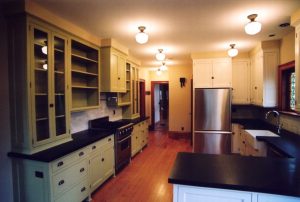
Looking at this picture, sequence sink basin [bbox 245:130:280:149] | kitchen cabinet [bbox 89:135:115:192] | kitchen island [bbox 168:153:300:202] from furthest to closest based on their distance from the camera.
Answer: sink basin [bbox 245:130:280:149] < kitchen cabinet [bbox 89:135:115:192] < kitchen island [bbox 168:153:300:202]

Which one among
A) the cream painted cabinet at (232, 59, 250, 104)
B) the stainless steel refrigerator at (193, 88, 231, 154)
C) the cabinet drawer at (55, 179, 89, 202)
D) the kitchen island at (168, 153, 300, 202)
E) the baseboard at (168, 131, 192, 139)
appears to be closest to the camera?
the kitchen island at (168, 153, 300, 202)

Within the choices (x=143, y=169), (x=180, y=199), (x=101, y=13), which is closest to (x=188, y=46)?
(x=101, y=13)

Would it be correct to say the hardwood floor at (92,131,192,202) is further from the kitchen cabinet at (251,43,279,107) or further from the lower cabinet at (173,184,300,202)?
the kitchen cabinet at (251,43,279,107)

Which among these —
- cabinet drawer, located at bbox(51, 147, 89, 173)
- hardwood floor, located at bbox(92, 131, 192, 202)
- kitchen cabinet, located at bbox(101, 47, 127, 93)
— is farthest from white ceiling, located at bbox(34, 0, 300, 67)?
hardwood floor, located at bbox(92, 131, 192, 202)

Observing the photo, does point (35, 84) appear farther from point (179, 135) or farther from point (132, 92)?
point (179, 135)

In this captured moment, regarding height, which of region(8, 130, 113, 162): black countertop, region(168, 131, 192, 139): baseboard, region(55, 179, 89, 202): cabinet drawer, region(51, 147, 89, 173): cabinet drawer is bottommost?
region(168, 131, 192, 139): baseboard

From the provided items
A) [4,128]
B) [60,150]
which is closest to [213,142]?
[60,150]

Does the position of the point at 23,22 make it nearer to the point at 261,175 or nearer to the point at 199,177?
the point at 199,177

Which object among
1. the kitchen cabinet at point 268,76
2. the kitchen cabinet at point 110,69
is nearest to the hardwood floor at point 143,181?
the kitchen cabinet at point 110,69

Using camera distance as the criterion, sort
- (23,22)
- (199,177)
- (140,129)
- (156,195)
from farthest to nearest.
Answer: (140,129), (156,195), (23,22), (199,177)

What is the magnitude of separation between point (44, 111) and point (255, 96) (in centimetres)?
424

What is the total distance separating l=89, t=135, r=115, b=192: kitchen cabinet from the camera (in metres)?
2.92

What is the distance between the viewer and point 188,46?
4230 mm

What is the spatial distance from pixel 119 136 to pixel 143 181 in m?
0.94
